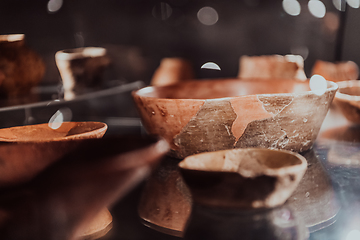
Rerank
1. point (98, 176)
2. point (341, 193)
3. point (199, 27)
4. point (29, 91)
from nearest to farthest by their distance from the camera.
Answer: point (98, 176), point (341, 193), point (29, 91), point (199, 27)

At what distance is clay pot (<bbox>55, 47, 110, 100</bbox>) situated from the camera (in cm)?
90

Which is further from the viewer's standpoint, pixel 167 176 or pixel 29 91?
pixel 29 91

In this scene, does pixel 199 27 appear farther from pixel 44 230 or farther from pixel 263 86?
pixel 44 230

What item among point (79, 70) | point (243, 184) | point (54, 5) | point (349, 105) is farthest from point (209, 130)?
point (54, 5)

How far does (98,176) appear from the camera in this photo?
0.31 meters

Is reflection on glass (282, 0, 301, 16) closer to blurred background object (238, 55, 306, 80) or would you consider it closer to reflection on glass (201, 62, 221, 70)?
blurred background object (238, 55, 306, 80)

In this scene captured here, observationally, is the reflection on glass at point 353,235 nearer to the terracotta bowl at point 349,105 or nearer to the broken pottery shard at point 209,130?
the broken pottery shard at point 209,130

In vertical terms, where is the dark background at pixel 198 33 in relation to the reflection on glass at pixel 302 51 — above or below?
above

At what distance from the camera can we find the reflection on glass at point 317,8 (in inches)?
54.1

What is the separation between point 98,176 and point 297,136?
374mm

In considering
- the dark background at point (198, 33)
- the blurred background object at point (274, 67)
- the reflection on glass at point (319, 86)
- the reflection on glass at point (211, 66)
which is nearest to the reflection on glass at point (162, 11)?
the dark background at point (198, 33)

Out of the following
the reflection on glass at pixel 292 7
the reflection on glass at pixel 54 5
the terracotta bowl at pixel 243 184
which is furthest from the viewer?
the reflection on glass at pixel 292 7

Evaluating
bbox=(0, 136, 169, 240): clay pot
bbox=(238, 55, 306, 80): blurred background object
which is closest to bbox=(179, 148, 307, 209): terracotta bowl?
bbox=(0, 136, 169, 240): clay pot

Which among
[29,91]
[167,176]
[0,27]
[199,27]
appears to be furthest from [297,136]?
[199,27]
